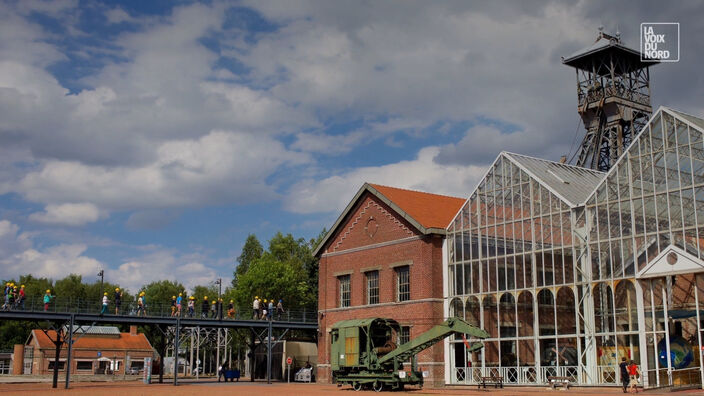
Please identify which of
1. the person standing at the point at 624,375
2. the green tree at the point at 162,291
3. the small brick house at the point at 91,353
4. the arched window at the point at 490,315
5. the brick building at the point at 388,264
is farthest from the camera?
the green tree at the point at 162,291

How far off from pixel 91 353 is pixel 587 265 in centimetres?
5939

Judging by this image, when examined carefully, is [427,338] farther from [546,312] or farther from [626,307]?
[626,307]

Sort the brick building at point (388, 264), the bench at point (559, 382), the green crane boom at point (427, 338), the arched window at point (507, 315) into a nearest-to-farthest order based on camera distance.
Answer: the green crane boom at point (427, 338) → the bench at point (559, 382) → the arched window at point (507, 315) → the brick building at point (388, 264)

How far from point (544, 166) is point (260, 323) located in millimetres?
23025

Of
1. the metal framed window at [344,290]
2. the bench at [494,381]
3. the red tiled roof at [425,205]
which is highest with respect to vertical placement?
the red tiled roof at [425,205]

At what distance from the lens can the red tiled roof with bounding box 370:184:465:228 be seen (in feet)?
141

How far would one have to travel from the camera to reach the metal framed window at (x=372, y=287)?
149 feet

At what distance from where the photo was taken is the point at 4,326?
97.4 meters

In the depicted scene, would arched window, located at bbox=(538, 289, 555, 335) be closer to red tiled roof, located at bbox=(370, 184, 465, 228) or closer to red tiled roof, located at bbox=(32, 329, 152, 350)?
red tiled roof, located at bbox=(370, 184, 465, 228)

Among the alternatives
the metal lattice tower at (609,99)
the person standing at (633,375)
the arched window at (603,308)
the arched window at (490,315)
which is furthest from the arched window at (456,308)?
the metal lattice tower at (609,99)

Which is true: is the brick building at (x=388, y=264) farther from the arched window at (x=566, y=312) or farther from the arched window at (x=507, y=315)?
the arched window at (x=566, y=312)

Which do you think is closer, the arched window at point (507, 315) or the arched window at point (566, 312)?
the arched window at point (566, 312)

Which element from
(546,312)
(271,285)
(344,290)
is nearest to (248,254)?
(271,285)

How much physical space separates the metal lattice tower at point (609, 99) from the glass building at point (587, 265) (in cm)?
2153
